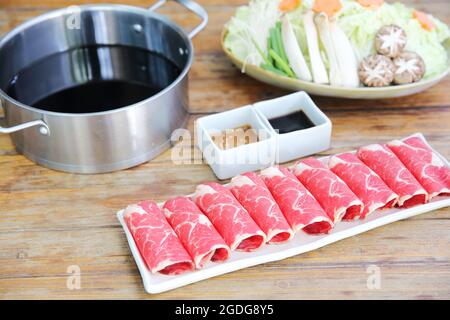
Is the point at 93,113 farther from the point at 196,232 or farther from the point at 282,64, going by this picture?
the point at 282,64

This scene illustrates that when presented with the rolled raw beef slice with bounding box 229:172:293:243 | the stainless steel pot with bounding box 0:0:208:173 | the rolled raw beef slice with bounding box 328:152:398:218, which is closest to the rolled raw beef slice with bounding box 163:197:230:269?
the rolled raw beef slice with bounding box 229:172:293:243

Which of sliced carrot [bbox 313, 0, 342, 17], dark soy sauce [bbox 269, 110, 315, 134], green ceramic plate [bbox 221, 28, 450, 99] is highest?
sliced carrot [bbox 313, 0, 342, 17]

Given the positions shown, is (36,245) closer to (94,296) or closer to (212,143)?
(94,296)

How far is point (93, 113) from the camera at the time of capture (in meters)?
1.81

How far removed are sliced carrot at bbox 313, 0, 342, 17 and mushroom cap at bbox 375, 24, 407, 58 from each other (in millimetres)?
186

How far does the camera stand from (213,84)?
2.46 meters

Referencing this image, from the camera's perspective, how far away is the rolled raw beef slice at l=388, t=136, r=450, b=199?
1.83m

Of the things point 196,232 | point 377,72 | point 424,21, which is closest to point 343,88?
point 377,72

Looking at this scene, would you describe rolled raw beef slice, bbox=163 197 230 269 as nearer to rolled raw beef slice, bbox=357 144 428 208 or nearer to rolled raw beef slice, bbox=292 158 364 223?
rolled raw beef slice, bbox=292 158 364 223

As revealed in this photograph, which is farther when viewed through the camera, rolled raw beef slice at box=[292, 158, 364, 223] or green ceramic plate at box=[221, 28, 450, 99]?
green ceramic plate at box=[221, 28, 450, 99]

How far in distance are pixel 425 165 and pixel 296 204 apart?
446 millimetres

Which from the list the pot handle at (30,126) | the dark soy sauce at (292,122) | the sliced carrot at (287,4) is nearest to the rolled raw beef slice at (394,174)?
the dark soy sauce at (292,122)
